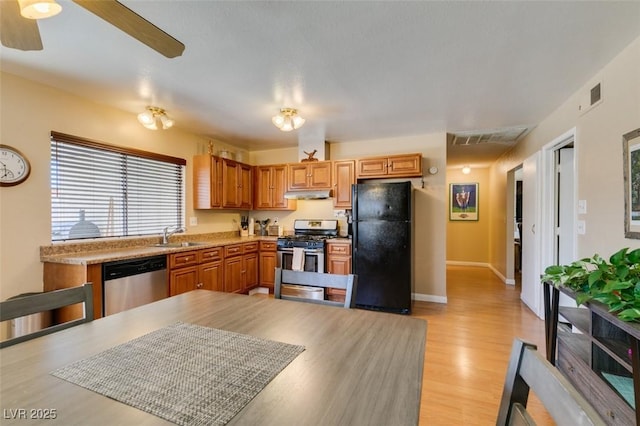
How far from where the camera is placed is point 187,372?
853 millimetres

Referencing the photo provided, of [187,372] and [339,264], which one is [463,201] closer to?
[339,264]

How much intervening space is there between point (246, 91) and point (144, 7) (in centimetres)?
112

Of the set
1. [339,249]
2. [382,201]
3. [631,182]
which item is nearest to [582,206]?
[631,182]

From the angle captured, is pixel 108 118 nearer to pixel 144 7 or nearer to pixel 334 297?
pixel 144 7

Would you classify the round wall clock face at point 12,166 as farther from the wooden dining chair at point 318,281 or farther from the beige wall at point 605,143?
the beige wall at point 605,143

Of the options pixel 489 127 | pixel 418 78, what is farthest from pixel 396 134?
pixel 418 78

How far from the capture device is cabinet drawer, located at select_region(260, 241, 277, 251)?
4447 mm

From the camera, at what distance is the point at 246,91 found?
2.70 m

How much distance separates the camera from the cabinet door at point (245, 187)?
463 cm

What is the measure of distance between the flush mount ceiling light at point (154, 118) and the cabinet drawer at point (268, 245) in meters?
2.13

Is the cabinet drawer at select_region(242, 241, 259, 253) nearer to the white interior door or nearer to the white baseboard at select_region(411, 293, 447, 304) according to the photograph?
the white baseboard at select_region(411, 293, 447, 304)

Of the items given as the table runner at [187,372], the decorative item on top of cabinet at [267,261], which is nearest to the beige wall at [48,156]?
the decorative item on top of cabinet at [267,261]

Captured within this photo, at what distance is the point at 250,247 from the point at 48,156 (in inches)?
97.8

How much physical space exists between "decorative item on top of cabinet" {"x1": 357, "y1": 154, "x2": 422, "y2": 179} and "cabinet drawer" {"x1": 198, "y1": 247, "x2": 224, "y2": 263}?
2.21 metres
